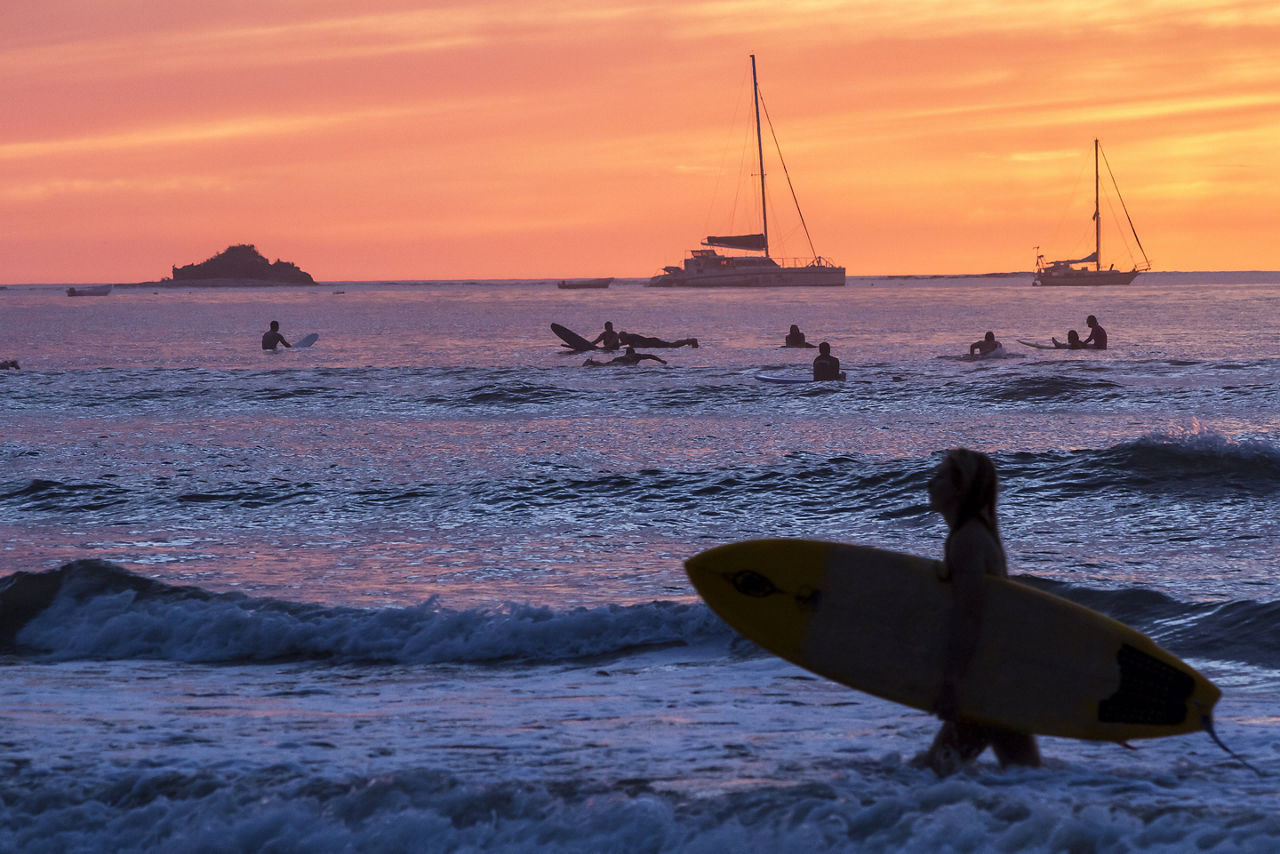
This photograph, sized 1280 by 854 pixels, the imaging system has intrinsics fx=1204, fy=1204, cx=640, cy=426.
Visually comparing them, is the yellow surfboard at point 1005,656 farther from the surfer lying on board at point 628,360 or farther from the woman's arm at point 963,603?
the surfer lying on board at point 628,360

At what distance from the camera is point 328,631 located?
7.80m

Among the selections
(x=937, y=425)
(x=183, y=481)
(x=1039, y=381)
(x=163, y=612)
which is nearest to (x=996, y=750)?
(x=163, y=612)

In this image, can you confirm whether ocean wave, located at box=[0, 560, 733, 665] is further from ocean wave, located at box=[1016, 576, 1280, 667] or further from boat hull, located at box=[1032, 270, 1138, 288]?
boat hull, located at box=[1032, 270, 1138, 288]

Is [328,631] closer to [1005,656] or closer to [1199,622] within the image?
[1005,656]

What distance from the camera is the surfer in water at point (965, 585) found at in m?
4.32

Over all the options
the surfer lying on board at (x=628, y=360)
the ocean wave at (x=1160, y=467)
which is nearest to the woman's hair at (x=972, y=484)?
the ocean wave at (x=1160, y=467)

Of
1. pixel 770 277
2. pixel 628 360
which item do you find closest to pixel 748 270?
pixel 770 277

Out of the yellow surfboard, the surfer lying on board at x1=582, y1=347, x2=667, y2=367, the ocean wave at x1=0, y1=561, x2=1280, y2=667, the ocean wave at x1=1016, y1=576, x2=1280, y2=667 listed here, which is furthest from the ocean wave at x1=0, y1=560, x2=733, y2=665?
the surfer lying on board at x1=582, y1=347, x2=667, y2=367

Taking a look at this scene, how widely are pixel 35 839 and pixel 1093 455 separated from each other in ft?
44.9

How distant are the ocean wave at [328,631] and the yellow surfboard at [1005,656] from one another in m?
2.72

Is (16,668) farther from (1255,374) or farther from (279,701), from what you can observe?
(1255,374)

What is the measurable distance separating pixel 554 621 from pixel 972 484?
4.09 m

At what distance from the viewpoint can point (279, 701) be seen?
6.37m

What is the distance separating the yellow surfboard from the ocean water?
249 millimetres
